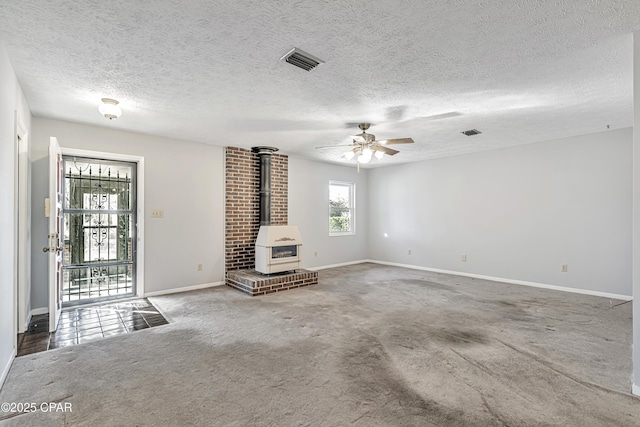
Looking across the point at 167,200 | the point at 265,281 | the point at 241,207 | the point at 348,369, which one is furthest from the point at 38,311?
the point at 348,369

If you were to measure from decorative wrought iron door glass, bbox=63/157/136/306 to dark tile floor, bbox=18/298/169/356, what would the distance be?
393 mm

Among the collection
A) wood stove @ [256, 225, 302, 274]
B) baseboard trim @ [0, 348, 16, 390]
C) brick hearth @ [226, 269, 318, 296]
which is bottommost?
baseboard trim @ [0, 348, 16, 390]

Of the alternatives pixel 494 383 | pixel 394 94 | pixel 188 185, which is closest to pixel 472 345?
pixel 494 383

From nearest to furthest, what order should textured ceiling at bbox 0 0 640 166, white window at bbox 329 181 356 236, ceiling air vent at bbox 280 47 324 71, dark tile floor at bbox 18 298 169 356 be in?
textured ceiling at bbox 0 0 640 166 < ceiling air vent at bbox 280 47 324 71 < dark tile floor at bbox 18 298 169 356 < white window at bbox 329 181 356 236

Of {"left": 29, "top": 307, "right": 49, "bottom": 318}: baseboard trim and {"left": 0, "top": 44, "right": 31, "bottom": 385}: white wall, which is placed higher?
{"left": 0, "top": 44, "right": 31, "bottom": 385}: white wall

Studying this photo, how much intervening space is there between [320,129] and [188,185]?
2.42 m

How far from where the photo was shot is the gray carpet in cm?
191

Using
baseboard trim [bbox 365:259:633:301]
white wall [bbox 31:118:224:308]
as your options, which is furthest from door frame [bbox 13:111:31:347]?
baseboard trim [bbox 365:259:633:301]

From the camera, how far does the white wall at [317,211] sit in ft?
21.7

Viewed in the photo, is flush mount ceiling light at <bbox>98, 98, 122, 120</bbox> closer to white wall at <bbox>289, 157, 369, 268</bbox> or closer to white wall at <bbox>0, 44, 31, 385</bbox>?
white wall at <bbox>0, 44, 31, 385</bbox>

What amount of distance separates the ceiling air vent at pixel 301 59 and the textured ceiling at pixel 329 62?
0.18 feet

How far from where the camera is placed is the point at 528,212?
5.37 meters

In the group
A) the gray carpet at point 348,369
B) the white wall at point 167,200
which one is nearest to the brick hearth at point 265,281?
the white wall at point 167,200

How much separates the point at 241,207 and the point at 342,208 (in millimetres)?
2814
